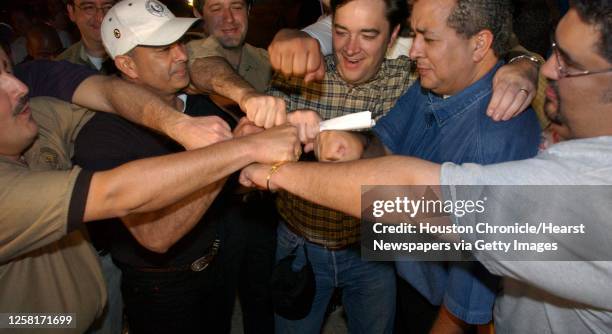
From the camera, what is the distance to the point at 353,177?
4.74 ft

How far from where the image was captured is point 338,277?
2.48 m

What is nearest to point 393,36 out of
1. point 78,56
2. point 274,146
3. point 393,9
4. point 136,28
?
point 393,9

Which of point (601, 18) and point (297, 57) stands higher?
point (601, 18)

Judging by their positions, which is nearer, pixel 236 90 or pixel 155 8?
pixel 236 90

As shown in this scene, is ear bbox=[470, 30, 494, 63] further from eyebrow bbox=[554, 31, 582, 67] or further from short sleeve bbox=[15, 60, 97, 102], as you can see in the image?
short sleeve bbox=[15, 60, 97, 102]

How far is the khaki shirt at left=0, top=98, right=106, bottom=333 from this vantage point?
4.69 ft

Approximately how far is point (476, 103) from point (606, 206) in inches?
30.4

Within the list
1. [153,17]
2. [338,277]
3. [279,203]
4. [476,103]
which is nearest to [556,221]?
[476,103]

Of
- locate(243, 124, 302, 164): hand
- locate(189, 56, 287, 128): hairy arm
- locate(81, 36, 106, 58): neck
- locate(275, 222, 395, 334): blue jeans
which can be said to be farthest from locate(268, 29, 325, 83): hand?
locate(81, 36, 106, 58): neck

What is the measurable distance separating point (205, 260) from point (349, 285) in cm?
87

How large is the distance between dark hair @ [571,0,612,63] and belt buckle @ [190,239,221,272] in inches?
78.7

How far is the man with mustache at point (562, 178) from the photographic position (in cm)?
117

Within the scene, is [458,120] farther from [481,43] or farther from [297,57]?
[297,57]

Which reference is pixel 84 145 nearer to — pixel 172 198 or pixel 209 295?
pixel 172 198
